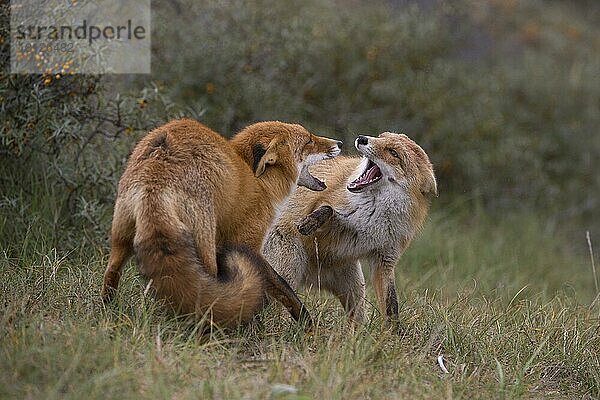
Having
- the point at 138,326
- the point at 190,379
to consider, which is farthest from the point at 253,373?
the point at 138,326

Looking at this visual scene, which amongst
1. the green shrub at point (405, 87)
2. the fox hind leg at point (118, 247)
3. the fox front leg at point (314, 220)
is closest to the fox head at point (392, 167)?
the fox front leg at point (314, 220)

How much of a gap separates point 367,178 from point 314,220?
60 centimetres

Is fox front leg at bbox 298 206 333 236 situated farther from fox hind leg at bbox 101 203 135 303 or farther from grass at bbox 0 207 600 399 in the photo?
fox hind leg at bbox 101 203 135 303

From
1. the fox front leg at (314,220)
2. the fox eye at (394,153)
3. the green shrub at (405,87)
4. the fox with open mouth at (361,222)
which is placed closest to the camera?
the fox front leg at (314,220)

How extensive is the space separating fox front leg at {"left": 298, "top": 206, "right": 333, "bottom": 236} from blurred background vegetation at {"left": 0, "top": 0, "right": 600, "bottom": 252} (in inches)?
83.9

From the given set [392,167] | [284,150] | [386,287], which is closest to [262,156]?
[284,150]

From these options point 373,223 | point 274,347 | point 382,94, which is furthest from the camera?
point 382,94

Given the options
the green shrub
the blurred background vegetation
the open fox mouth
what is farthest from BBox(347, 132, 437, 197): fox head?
the green shrub

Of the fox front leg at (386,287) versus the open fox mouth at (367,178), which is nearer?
the fox front leg at (386,287)

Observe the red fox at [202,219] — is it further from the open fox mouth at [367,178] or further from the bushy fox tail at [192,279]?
the open fox mouth at [367,178]

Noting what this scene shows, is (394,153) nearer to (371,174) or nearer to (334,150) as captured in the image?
(371,174)

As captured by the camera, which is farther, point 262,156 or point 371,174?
point 371,174

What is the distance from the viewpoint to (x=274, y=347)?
5012mm

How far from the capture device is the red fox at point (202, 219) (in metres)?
4.73
